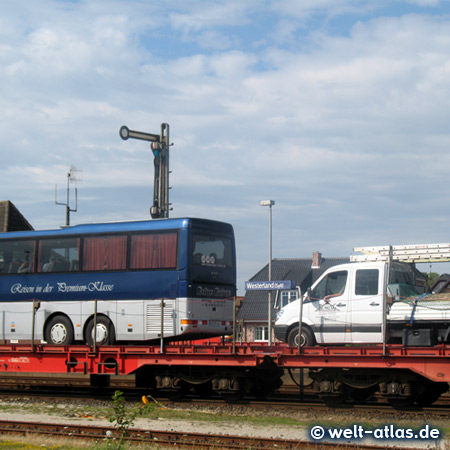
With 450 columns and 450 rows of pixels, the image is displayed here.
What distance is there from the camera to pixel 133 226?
61.3 feet

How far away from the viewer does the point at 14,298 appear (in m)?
20.0

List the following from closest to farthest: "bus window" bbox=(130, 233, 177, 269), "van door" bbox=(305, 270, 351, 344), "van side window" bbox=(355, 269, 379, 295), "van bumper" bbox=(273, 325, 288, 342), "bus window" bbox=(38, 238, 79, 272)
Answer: "van side window" bbox=(355, 269, 379, 295)
"van door" bbox=(305, 270, 351, 344)
"van bumper" bbox=(273, 325, 288, 342)
"bus window" bbox=(130, 233, 177, 269)
"bus window" bbox=(38, 238, 79, 272)

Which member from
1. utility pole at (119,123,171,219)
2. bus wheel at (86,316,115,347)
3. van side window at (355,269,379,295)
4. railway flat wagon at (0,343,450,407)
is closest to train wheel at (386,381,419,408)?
railway flat wagon at (0,343,450,407)

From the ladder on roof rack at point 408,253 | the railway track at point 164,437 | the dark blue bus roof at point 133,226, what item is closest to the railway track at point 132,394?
the ladder on roof rack at point 408,253

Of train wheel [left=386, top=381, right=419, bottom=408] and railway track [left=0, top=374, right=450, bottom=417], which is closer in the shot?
train wheel [left=386, top=381, right=419, bottom=408]

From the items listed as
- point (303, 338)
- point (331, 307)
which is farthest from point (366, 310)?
point (303, 338)

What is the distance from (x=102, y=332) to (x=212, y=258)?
11.2 feet

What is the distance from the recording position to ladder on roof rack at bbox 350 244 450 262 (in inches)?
645

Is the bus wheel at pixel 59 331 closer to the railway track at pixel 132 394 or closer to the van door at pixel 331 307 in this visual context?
the railway track at pixel 132 394

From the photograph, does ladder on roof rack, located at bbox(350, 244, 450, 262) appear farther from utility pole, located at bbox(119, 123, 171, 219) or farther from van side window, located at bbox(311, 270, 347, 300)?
utility pole, located at bbox(119, 123, 171, 219)

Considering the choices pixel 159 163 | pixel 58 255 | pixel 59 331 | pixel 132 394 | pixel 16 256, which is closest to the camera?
pixel 59 331

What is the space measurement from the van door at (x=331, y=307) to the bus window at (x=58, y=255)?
659cm

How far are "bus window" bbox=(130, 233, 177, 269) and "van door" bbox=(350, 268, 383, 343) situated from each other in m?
4.61

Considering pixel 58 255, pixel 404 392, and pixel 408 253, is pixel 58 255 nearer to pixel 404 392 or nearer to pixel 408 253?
pixel 408 253
